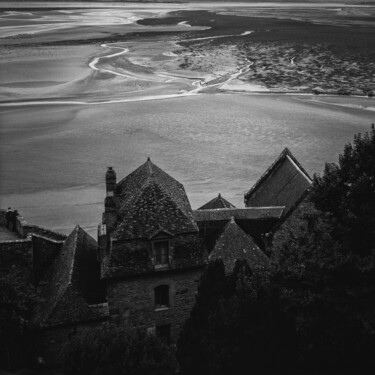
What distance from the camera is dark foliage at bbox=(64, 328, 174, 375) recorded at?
17.9 meters

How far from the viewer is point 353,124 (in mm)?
66188

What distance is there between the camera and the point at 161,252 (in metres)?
23.8

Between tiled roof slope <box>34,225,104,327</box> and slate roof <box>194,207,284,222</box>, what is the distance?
592cm

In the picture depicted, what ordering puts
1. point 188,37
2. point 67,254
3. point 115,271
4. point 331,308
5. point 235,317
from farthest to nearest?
1. point 188,37
2. point 67,254
3. point 115,271
4. point 331,308
5. point 235,317

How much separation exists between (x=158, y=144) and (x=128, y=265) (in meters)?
35.6

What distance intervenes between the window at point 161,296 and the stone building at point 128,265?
0.14ft

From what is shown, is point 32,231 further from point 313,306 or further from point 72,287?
point 313,306

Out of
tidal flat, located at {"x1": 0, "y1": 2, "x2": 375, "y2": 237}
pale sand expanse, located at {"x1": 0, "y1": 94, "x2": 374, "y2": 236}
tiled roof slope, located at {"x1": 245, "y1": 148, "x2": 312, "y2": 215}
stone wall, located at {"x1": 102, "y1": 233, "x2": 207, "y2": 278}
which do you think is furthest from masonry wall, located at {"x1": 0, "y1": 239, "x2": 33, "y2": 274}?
tidal flat, located at {"x1": 0, "y1": 2, "x2": 375, "y2": 237}

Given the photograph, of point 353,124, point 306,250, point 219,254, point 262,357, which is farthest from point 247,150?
point 262,357

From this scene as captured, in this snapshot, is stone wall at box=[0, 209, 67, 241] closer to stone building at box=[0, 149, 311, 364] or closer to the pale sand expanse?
stone building at box=[0, 149, 311, 364]

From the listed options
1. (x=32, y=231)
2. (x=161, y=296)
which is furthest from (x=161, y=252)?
(x=32, y=231)

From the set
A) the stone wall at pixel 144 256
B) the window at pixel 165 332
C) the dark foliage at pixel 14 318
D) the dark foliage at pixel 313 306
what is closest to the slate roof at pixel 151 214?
the stone wall at pixel 144 256

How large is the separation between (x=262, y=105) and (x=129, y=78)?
78.5 feet

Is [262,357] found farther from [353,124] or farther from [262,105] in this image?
[262,105]
